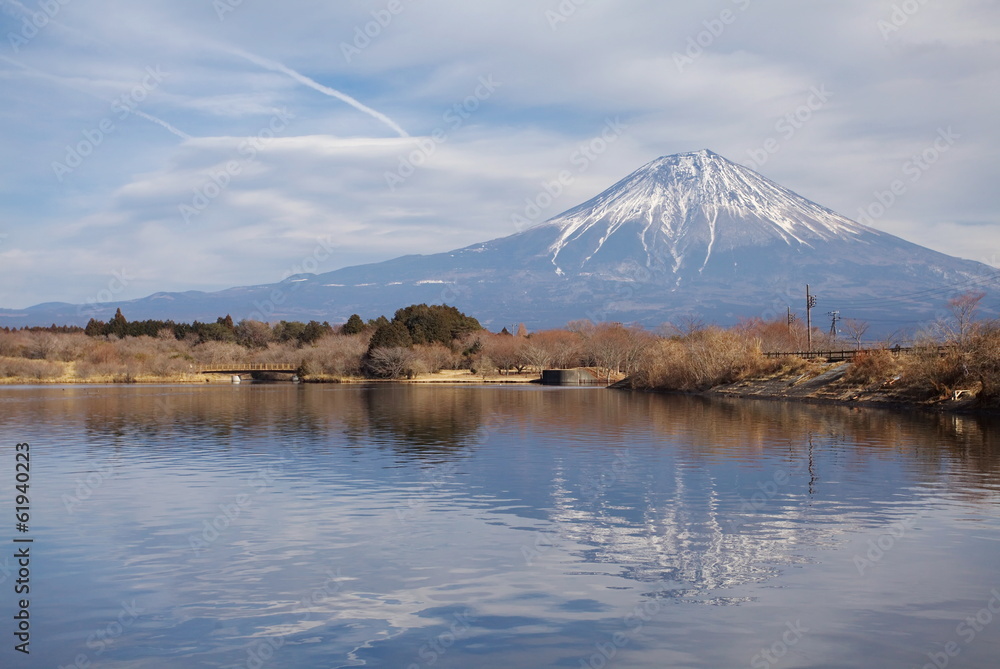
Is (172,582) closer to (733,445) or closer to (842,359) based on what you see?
(733,445)

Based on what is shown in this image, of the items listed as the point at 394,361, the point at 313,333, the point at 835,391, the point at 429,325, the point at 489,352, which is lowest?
the point at 835,391

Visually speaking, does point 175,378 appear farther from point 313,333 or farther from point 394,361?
point 313,333

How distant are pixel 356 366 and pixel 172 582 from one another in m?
112

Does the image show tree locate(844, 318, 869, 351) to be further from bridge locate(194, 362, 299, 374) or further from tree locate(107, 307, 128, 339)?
tree locate(107, 307, 128, 339)

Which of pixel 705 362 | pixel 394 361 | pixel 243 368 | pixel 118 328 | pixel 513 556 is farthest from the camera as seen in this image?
pixel 118 328

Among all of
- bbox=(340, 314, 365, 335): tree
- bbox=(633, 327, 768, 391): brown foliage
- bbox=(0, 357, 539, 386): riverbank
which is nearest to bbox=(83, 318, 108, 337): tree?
bbox=(0, 357, 539, 386): riverbank

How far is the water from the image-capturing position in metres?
10.1

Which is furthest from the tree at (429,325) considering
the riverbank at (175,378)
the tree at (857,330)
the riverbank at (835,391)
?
the riverbank at (835,391)

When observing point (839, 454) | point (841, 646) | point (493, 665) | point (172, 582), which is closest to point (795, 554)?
point (841, 646)

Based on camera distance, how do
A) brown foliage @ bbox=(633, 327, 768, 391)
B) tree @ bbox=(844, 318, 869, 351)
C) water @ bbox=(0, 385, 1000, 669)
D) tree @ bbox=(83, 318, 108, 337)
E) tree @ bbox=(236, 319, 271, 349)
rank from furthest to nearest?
tree @ bbox=(236, 319, 271, 349) < tree @ bbox=(83, 318, 108, 337) < tree @ bbox=(844, 318, 869, 351) < brown foliage @ bbox=(633, 327, 768, 391) < water @ bbox=(0, 385, 1000, 669)

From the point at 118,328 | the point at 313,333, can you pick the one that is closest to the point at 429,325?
the point at 313,333

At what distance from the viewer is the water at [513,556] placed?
10.1m

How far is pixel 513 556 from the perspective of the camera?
14.2 m

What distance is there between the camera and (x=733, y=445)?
99.9ft
